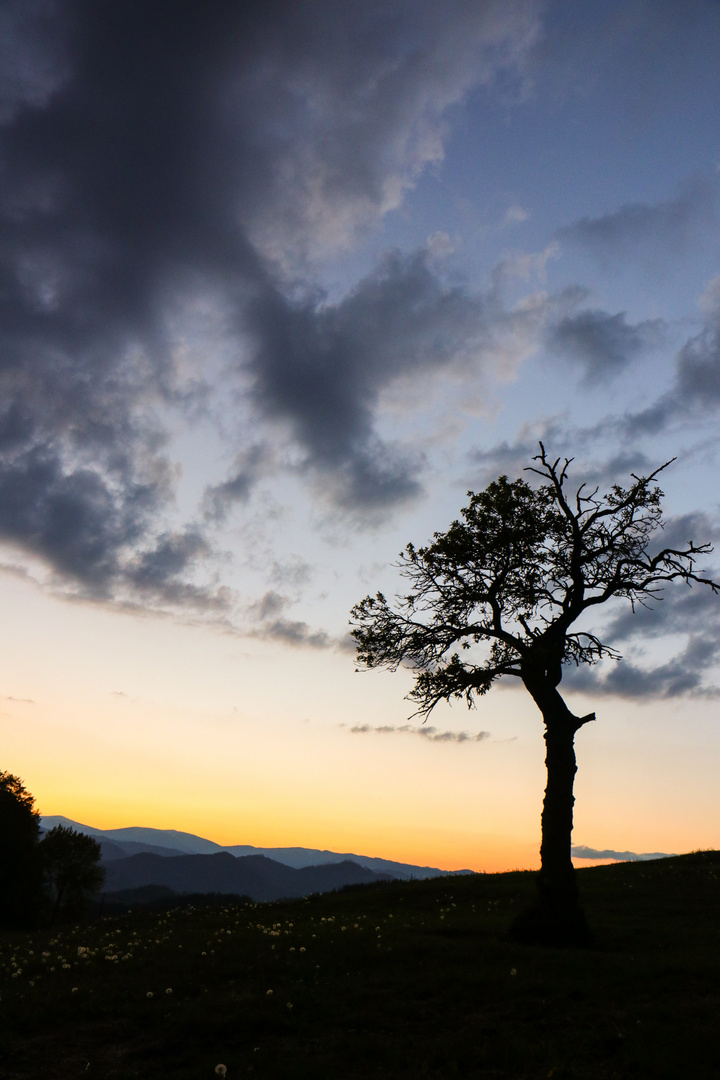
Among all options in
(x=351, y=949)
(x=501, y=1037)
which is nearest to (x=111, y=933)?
(x=351, y=949)

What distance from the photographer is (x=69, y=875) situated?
75438mm

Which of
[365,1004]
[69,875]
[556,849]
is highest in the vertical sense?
[556,849]

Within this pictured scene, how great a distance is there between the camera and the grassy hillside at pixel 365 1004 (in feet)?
37.1

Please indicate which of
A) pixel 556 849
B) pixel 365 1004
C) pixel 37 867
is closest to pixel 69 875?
pixel 37 867

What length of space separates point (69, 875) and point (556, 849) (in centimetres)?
7212

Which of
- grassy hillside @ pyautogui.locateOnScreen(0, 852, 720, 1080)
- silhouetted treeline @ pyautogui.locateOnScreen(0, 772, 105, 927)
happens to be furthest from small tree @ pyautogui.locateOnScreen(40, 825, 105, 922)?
grassy hillside @ pyautogui.locateOnScreen(0, 852, 720, 1080)

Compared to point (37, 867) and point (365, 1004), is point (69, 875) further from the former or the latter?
point (365, 1004)

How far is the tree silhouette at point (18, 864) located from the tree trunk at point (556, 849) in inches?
2382

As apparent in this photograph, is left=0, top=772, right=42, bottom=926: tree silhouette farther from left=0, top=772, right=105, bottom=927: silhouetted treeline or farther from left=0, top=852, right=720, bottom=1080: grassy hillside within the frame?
left=0, top=852, right=720, bottom=1080: grassy hillside

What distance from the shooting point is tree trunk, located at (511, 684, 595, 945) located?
2141 cm

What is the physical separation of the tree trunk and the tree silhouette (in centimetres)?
6049

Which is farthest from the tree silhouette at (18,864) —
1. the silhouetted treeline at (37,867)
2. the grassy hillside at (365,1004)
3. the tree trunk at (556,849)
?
the tree trunk at (556,849)

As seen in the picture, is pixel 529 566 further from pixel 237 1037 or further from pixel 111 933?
pixel 111 933

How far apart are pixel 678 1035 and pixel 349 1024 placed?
20.7 ft
